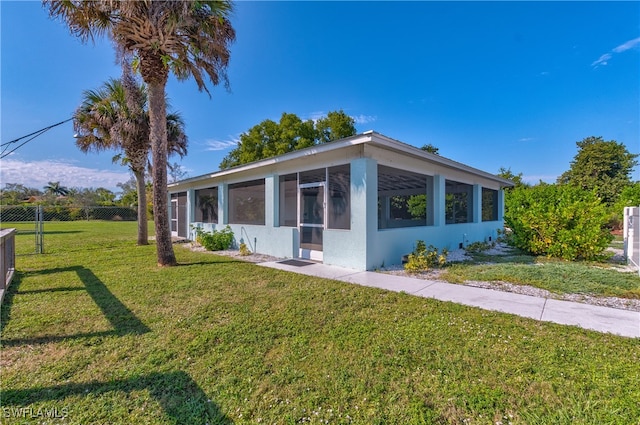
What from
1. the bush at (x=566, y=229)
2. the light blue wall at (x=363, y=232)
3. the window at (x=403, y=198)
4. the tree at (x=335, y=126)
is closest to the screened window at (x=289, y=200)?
the light blue wall at (x=363, y=232)

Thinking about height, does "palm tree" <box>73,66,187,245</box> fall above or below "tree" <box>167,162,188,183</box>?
below

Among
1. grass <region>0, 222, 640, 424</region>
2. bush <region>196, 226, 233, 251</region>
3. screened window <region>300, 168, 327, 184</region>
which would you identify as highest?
screened window <region>300, 168, 327, 184</region>

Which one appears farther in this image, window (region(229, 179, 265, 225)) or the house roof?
window (region(229, 179, 265, 225))

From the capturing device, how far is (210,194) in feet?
42.9

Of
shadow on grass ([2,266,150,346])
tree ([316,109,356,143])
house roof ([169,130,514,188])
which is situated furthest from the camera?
tree ([316,109,356,143])

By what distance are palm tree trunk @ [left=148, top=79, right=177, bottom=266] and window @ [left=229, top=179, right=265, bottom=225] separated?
316cm

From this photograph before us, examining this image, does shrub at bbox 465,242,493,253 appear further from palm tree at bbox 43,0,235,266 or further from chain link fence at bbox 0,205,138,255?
chain link fence at bbox 0,205,138,255

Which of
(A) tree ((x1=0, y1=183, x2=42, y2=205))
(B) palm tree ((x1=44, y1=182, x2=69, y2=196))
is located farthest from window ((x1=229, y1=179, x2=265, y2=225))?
(B) palm tree ((x1=44, y1=182, x2=69, y2=196))

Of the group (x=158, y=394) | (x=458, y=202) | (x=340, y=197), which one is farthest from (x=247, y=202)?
(x=158, y=394)

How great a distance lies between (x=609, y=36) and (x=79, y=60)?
17259 mm

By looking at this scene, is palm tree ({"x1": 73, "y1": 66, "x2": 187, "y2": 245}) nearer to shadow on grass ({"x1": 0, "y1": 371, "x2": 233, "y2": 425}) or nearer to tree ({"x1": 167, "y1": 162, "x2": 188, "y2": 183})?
shadow on grass ({"x1": 0, "y1": 371, "x2": 233, "y2": 425})

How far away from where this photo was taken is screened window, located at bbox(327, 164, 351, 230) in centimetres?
735

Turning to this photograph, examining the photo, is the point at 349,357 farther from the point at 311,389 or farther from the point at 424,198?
the point at 424,198

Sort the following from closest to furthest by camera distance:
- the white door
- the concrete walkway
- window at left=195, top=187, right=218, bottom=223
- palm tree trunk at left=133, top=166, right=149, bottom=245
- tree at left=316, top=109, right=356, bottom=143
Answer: the concrete walkway → the white door → palm tree trunk at left=133, top=166, right=149, bottom=245 → window at left=195, top=187, right=218, bottom=223 → tree at left=316, top=109, right=356, bottom=143
